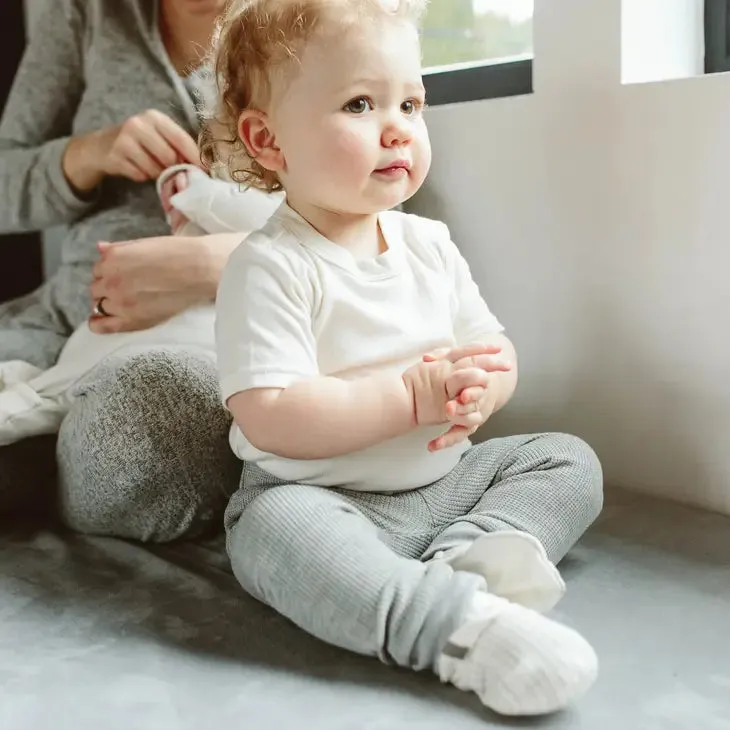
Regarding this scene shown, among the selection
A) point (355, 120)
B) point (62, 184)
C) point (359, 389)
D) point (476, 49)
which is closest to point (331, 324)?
point (359, 389)

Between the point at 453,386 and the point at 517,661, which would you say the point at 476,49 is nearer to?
the point at 453,386

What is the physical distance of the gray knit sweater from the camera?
125 centimetres

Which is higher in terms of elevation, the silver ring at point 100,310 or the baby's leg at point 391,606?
the silver ring at point 100,310

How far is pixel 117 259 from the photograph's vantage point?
1.11 meters

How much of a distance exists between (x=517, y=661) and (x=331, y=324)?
346mm

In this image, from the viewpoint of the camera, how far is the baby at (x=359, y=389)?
0.73 metres

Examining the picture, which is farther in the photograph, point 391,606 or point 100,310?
point 100,310

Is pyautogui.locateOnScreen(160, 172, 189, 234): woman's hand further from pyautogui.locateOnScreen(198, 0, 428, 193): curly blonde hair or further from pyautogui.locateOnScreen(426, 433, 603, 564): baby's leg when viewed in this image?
pyautogui.locateOnScreen(426, 433, 603, 564): baby's leg

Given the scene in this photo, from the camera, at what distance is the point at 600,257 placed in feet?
3.55

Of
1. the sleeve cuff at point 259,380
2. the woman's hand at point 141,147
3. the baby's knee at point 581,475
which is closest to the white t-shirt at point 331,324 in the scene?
the sleeve cuff at point 259,380

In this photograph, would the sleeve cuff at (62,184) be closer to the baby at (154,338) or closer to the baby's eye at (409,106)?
the baby at (154,338)

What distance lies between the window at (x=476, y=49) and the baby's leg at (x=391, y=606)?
0.70 metres

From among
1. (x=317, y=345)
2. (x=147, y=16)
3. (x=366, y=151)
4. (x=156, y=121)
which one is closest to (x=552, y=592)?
(x=317, y=345)

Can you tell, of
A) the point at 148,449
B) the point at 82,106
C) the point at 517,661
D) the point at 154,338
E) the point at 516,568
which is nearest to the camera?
the point at 517,661
